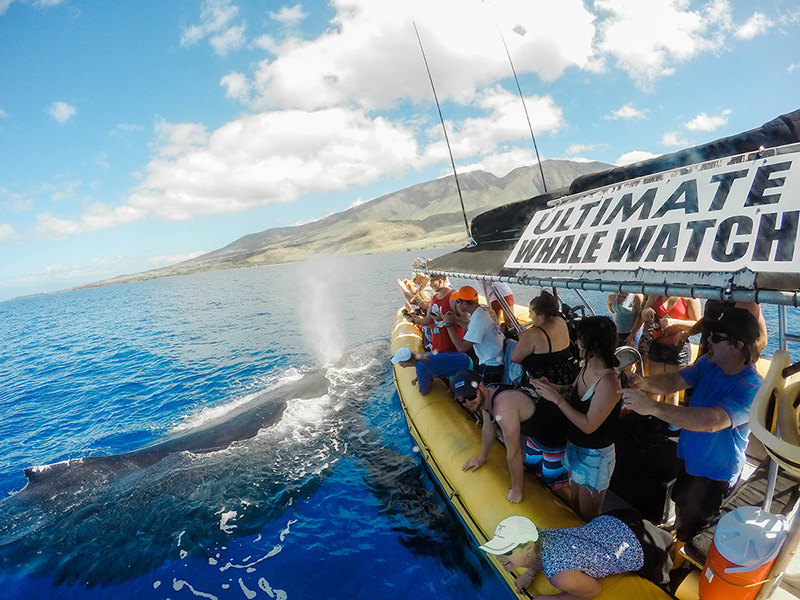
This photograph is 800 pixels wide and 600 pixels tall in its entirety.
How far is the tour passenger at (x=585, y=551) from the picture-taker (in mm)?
2795

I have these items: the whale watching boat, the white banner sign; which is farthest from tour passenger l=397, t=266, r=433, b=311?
the white banner sign

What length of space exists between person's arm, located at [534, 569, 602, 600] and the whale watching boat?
0.35 ft

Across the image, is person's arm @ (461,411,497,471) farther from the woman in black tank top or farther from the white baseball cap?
the white baseball cap

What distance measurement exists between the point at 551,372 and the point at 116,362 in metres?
24.8

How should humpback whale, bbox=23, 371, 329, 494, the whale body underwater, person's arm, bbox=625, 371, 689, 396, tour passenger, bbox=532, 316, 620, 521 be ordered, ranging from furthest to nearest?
humpback whale, bbox=23, 371, 329, 494
the whale body underwater
person's arm, bbox=625, 371, 689, 396
tour passenger, bbox=532, 316, 620, 521

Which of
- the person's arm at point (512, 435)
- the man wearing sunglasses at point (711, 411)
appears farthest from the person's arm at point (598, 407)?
the person's arm at point (512, 435)

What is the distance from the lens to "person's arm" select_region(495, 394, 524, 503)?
3.71 meters

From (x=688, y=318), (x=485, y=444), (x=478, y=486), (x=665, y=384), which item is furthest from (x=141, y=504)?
(x=688, y=318)

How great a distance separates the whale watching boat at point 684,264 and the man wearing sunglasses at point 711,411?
17 centimetres

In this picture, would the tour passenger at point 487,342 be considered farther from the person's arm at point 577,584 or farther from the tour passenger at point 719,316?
the person's arm at point 577,584

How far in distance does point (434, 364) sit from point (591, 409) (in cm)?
368

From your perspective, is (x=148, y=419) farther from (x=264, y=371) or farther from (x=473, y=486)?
(x=473, y=486)

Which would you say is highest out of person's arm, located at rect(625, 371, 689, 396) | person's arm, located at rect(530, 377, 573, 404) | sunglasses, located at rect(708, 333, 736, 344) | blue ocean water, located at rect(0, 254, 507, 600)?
sunglasses, located at rect(708, 333, 736, 344)

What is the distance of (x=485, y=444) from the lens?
4.53 meters
